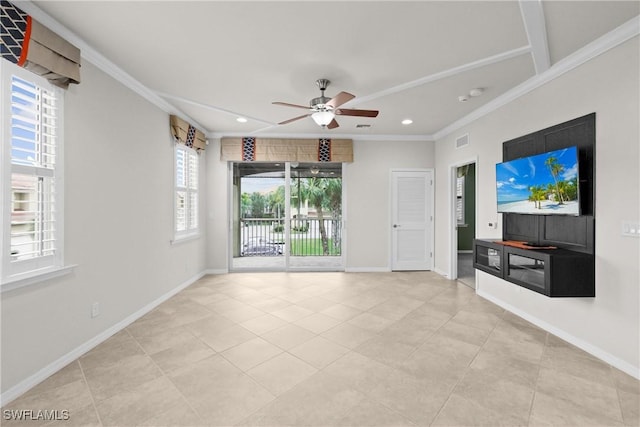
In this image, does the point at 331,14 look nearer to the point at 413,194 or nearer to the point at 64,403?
the point at 64,403

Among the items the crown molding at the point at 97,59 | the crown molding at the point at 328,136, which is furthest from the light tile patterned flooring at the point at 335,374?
the crown molding at the point at 328,136

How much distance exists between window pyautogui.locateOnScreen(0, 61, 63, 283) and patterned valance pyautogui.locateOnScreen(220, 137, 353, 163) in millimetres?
3103

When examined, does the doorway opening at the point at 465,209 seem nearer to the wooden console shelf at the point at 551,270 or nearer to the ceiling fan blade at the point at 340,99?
the wooden console shelf at the point at 551,270

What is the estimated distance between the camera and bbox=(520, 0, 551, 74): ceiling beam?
2004mm

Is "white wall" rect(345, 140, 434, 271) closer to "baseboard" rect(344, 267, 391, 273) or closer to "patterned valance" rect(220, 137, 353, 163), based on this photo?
"baseboard" rect(344, 267, 391, 273)

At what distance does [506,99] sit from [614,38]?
127cm

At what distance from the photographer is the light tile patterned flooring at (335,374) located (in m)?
1.76

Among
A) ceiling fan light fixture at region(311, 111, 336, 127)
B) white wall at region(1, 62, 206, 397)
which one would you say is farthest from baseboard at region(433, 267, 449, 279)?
white wall at region(1, 62, 206, 397)

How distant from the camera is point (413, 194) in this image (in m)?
5.61

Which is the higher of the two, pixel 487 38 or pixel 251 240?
pixel 487 38

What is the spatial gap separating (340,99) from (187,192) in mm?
3035

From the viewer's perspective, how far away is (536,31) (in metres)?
2.28

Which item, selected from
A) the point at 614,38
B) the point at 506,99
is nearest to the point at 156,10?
the point at 614,38

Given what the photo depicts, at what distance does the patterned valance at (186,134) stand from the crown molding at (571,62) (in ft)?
14.0
